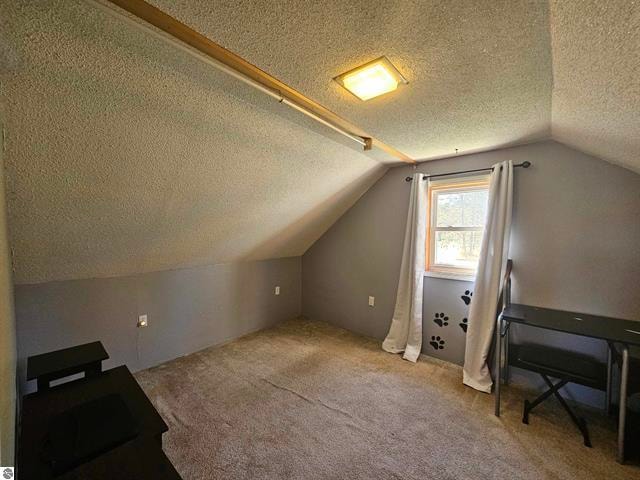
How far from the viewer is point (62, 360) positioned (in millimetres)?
1589

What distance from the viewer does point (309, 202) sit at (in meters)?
2.84

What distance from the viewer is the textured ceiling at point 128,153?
996 millimetres

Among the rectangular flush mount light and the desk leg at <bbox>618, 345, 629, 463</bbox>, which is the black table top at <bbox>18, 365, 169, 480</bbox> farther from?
the desk leg at <bbox>618, 345, 629, 463</bbox>

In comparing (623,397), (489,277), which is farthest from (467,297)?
(623,397)

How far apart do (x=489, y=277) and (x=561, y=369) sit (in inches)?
31.3

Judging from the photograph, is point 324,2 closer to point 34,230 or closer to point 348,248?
point 34,230

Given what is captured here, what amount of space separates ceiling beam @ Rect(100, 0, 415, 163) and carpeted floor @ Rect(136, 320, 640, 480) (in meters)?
2.12

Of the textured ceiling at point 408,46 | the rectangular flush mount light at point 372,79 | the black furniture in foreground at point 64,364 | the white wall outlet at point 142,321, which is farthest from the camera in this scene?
the white wall outlet at point 142,321

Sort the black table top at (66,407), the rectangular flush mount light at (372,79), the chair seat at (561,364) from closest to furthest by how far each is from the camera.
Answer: the black table top at (66,407) → the rectangular flush mount light at (372,79) → the chair seat at (561,364)

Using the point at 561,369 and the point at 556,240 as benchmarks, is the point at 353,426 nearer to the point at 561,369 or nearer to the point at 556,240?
the point at 561,369

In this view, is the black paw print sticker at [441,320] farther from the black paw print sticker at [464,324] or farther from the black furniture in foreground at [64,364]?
the black furniture in foreground at [64,364]

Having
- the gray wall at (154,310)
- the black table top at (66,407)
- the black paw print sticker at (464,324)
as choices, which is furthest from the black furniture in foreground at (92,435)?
the black paw print sticker at (464,324)

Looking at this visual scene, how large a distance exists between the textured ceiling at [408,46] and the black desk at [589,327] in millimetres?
1396

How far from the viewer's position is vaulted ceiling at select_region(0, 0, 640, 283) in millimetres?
900
